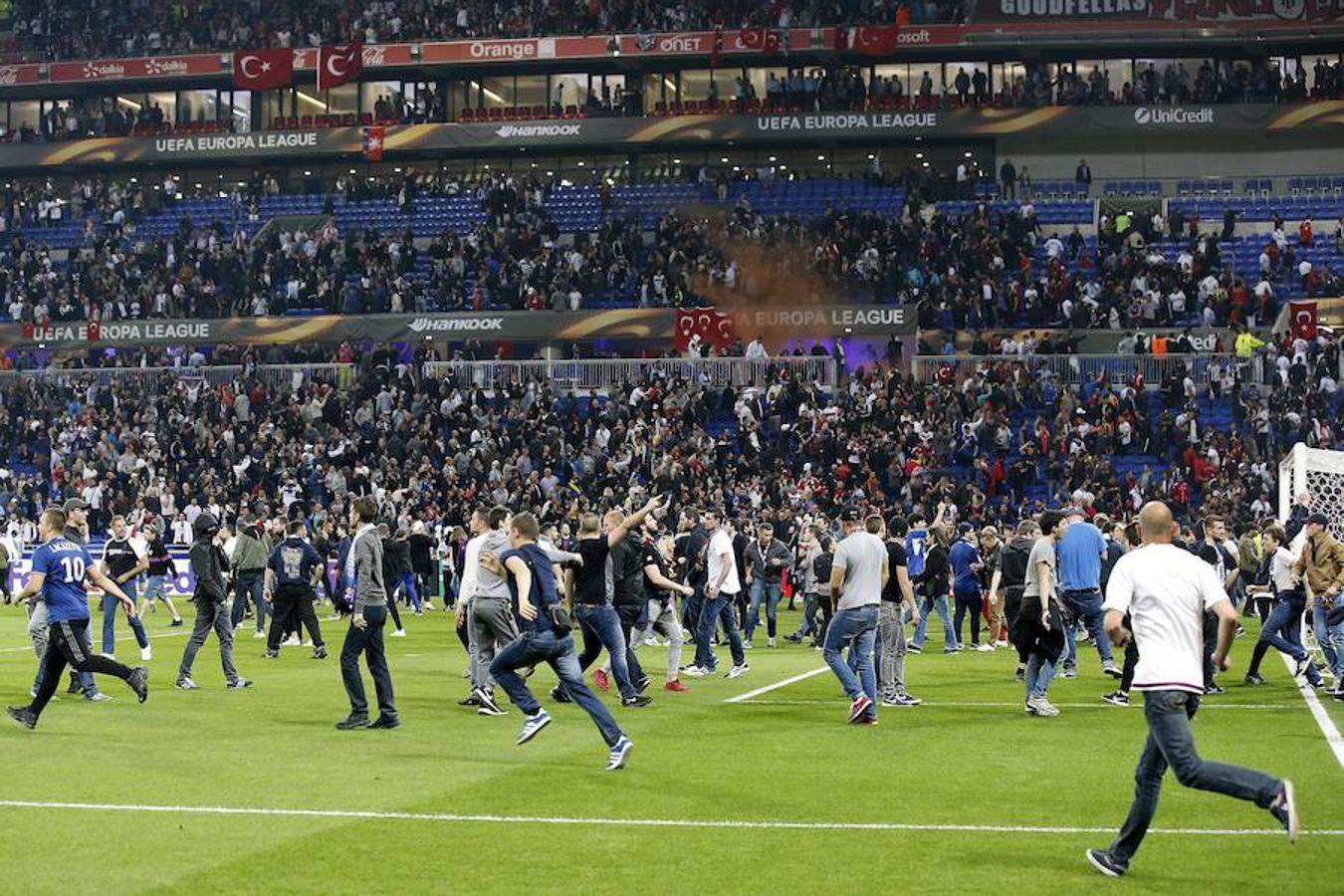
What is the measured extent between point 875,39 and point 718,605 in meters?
42.7

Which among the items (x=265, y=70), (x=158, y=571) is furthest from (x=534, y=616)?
(x=265, y=70)

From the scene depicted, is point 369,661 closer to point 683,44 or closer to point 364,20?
point 683,44

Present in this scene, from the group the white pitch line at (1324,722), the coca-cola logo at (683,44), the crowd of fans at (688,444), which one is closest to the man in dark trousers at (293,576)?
the white pitch line at (1324,722)

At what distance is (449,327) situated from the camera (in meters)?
58.8

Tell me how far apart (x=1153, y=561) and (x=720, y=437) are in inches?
1433

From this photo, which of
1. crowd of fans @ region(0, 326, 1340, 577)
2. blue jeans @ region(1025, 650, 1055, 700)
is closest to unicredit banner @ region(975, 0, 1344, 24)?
crowd of fans @ region(0, 326, 1340, 577)

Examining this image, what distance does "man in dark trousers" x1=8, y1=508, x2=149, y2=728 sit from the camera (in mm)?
17672

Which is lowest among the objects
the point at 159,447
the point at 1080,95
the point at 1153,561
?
the point at 159,447

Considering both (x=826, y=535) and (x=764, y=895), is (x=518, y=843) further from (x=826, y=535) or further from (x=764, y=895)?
(x=826, y=535)

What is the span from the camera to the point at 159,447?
53.2m

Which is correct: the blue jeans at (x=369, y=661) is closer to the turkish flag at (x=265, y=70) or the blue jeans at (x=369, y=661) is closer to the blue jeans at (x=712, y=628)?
the blue jeans at (x=712, y=628)

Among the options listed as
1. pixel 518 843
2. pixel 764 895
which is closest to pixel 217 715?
pixel 518 843

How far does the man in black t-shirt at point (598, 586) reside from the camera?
18578 mm

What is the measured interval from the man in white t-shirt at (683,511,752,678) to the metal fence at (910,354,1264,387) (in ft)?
87.7
